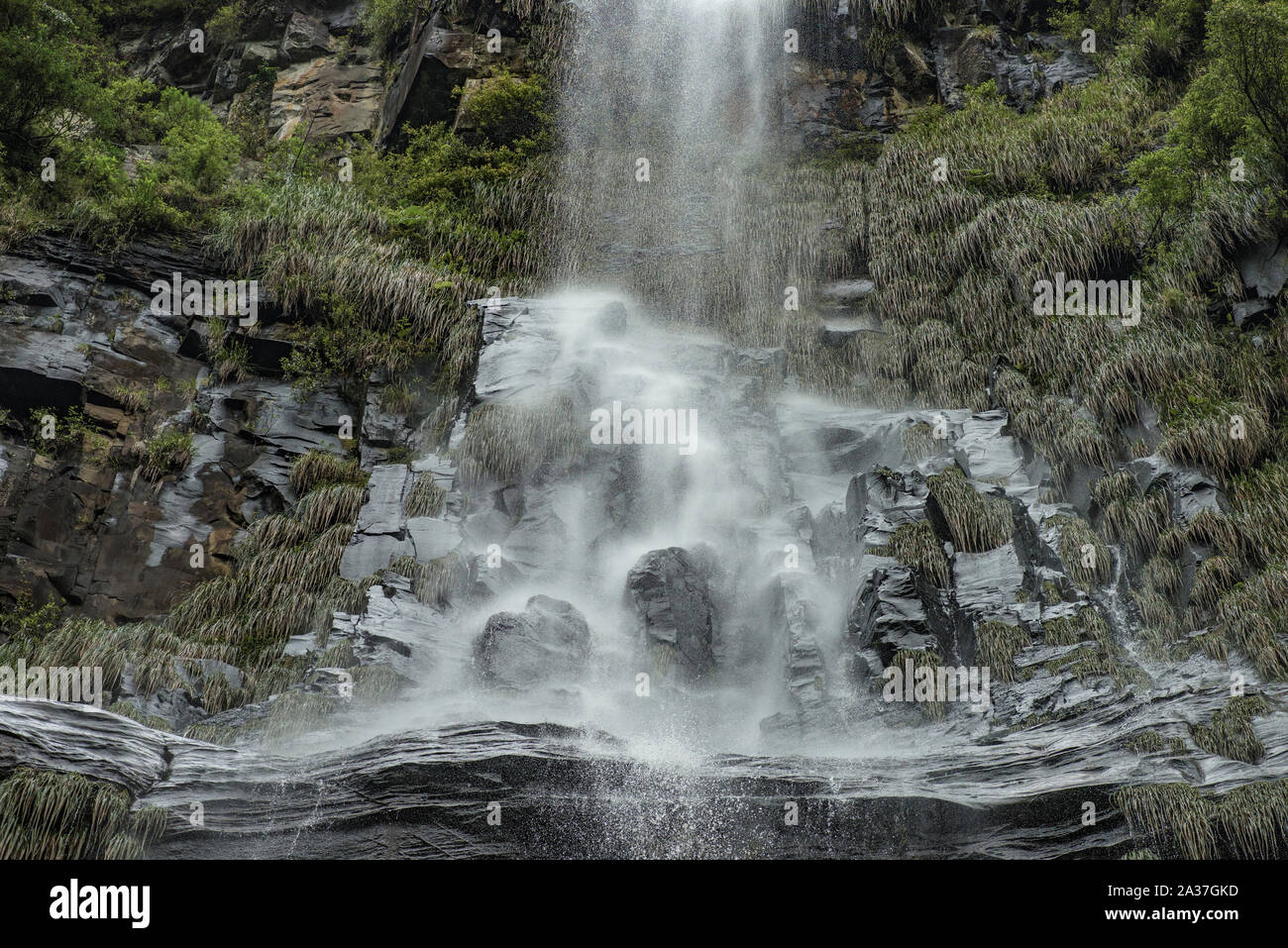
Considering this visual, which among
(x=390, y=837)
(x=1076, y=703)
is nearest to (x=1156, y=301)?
(x=1076, y=703)

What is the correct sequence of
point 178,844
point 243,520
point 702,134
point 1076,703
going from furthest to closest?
point 702,134 < point 243,520 < point 1076,703 < point 178,844

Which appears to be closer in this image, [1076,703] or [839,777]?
[839,777]

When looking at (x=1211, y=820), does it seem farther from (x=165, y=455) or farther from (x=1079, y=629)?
(x=165, y=455)

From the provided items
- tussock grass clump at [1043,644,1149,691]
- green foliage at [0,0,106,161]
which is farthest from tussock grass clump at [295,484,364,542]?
tussock grass clump at [1043,644,1149,691]

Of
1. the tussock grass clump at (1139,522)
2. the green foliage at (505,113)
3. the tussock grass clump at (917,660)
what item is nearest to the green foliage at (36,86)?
the green foliage at (505,113)

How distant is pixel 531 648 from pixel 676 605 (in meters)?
1.76

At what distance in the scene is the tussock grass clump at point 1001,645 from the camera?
386 inches

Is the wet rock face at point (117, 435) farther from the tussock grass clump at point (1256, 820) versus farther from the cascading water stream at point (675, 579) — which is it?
the tussock grass clump at point (1256, 820)

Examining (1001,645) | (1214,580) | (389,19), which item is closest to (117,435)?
(1001,645)

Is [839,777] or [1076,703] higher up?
[1076,703]

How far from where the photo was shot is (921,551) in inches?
438

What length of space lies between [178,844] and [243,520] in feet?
20.4
